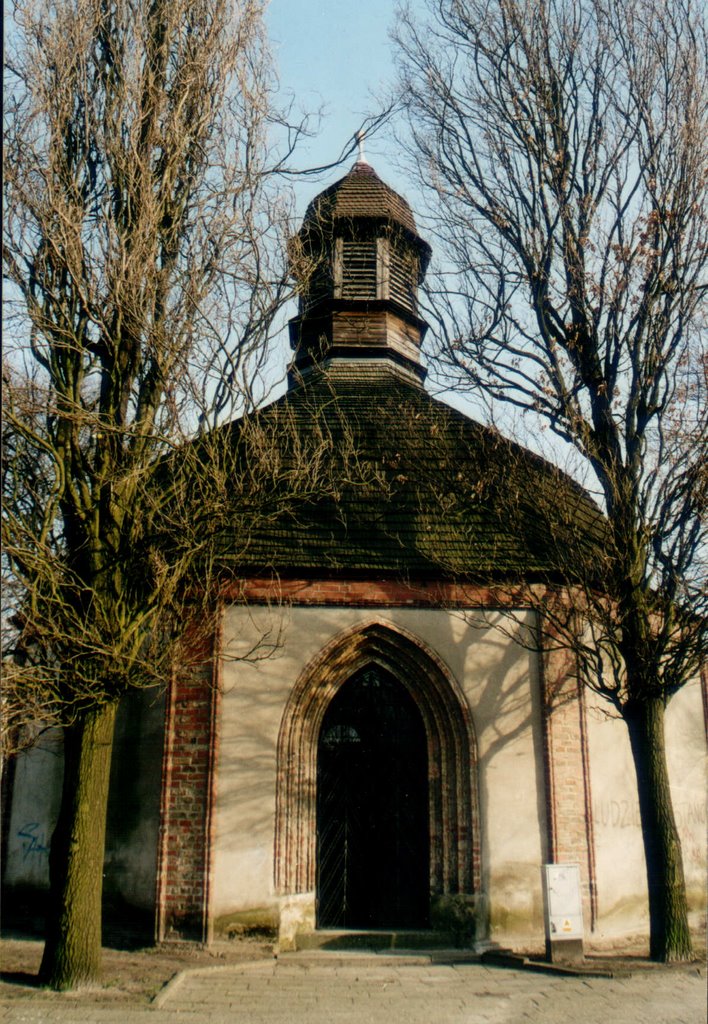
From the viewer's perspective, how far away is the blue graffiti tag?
38.5 ft

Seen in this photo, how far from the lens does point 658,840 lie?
9727 millimetres

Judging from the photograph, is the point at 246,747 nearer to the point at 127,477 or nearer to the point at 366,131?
the point at 127,477

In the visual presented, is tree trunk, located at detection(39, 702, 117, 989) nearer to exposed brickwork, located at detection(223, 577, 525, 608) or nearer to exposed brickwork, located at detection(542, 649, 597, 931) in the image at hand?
exposed brickwork, located at detection(223, 577, 525, 608)

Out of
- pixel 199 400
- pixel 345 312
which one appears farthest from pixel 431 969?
pixel 345 312

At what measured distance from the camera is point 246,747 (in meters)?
10.9


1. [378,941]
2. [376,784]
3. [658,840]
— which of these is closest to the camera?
[658,840]

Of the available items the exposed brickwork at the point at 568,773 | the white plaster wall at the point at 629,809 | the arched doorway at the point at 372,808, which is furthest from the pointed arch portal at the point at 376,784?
the white plaster wall at the point at 629,809

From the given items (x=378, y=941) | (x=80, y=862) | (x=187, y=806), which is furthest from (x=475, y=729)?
(x=80, y=862)

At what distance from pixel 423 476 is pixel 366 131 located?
4258mm

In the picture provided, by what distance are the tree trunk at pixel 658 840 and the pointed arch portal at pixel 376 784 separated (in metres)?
2.02

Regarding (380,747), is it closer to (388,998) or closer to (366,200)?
(388,998)

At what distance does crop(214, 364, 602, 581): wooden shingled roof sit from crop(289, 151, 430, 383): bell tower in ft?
11.0

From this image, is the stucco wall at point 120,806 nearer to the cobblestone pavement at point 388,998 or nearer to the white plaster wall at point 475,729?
the white plaster wall at point 475,729

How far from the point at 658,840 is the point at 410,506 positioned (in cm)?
516
